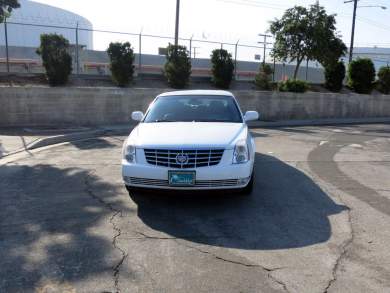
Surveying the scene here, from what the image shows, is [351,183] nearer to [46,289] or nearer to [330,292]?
[330,292]

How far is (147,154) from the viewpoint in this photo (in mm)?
5883

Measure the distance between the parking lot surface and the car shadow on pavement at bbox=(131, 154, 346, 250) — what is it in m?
0.01

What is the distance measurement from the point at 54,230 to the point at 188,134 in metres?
2.15

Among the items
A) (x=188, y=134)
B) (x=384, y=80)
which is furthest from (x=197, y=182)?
(x=384, y=80)

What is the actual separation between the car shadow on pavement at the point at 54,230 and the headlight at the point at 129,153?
66cm

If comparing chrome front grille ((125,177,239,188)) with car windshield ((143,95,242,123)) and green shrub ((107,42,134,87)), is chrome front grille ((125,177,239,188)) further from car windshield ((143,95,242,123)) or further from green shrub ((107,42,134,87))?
green shrub ((107,42,134,87))

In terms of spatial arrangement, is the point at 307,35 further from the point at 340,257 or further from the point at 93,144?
the point at 340,257


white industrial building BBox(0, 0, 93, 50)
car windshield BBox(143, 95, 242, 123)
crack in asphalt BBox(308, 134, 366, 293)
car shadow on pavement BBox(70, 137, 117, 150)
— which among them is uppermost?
white industrial building BBox(0, 0, 93, 50)

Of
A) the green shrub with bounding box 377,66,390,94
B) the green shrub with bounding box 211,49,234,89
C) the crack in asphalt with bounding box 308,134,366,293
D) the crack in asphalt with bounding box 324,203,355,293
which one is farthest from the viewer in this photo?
the green shrub with bounding box 377,66,390,94

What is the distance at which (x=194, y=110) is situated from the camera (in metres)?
7.44

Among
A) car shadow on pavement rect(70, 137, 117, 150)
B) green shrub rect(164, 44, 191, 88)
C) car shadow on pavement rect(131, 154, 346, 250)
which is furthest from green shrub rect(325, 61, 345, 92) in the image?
car shadow on pavement rect(131, 154, 346, 250)

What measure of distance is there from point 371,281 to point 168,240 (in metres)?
2.05

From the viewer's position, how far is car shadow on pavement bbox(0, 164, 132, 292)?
13.1 ft

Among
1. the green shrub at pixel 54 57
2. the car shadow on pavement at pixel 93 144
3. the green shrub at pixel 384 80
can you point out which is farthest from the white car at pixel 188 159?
the green shrub at pixel 384 80
